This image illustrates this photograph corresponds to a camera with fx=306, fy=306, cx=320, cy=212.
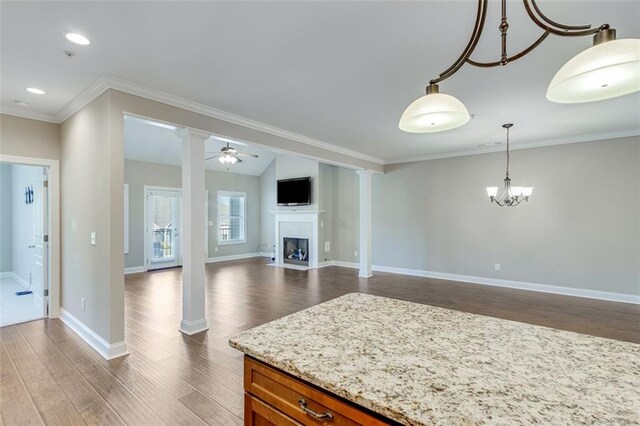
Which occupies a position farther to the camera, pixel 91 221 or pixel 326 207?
pixel 326 207

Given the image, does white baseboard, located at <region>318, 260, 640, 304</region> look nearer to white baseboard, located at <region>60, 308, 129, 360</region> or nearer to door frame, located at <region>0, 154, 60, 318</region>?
white baseboard, located at <region>60, 308, 129, 360</region>

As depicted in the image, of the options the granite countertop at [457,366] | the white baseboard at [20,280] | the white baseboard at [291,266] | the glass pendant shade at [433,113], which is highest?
the glass pendant shade at [433,113]

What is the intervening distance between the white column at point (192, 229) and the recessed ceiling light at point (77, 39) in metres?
1.33

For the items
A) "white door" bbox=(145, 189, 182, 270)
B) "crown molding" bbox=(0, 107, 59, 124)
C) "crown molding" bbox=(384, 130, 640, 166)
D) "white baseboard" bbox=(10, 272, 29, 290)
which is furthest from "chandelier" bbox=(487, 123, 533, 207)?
"white baseboard" bbox=(10, 272, 29, 290)

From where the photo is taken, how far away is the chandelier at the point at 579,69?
1.07m

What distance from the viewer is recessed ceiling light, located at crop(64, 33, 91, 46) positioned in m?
2.21

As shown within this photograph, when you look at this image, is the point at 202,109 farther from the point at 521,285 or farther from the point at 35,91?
the point at 521,285

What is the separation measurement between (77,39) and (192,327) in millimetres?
3008

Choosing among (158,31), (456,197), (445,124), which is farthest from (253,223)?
(445,124)

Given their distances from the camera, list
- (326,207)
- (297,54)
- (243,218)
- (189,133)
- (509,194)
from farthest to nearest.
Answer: (243,218)
(326,207)
(509,194)
(189,133)
(297,54)

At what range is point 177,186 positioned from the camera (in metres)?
8.36

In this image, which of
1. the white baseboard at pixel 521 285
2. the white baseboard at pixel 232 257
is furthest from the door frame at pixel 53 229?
the white baseboard at pixel 521 285

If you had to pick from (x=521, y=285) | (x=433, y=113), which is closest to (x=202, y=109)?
(x=433, y=113)

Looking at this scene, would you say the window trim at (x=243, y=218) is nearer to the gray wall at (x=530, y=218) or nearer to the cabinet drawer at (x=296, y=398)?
the gray wall at (x=530, y=218)
